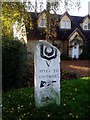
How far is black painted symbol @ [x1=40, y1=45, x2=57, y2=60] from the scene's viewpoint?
26.9 ft

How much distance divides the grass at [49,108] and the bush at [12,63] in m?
2.39

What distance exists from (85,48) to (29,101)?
27.1m

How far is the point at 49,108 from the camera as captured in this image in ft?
25.7

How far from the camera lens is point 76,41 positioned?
35562 mm

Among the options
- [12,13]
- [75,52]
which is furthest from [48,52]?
[75,52]

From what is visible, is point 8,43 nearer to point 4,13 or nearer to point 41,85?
point 4,13

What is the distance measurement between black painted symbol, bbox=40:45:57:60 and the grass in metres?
1.28

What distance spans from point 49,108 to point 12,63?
183 inches

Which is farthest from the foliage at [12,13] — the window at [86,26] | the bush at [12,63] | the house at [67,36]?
the window at [86,26]

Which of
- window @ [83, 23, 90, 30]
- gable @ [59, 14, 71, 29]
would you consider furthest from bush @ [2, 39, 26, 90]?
window @ [83, 23, 90, 30]

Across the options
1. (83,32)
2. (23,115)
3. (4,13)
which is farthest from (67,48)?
(23,115)

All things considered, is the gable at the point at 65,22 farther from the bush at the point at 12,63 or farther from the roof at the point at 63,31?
the bush at the point at 12,63

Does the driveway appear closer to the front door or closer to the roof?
the roof

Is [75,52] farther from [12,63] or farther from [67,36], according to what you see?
[12,63]
